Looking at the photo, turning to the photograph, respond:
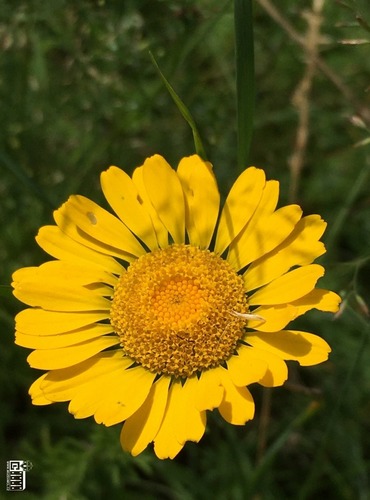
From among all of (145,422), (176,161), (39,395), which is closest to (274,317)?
(145,422)

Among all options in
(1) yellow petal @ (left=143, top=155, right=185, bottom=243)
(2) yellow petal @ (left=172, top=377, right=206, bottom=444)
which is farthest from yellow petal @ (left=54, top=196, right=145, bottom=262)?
(2) yellow petal @ (left=172, top=377, right=206, bottom=444)

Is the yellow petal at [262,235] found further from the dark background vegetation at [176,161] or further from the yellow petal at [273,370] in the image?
the dark background vegetation at [176,161]

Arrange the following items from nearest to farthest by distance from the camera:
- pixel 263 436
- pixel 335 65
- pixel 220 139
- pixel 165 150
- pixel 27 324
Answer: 1. pixel 27 324
2. pixel 263 436
3. pixel 220 139
4. pixel 165 150
5. pixel 335 65

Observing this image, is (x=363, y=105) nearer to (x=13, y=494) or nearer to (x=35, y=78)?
(x=35, y=78)

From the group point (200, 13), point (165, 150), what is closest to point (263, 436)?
point (165, 150)

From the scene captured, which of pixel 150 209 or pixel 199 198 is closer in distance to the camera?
pixel 199 198

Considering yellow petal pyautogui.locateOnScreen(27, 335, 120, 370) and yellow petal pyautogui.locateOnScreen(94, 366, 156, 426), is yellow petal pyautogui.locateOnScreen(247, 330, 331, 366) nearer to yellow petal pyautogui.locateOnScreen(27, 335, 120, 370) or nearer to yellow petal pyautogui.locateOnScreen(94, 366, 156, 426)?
yellow petal pyautogui.locateOnScreen(94, 366, 156, 426)

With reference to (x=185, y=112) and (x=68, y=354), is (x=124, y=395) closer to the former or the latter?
(x=68, y=354)
